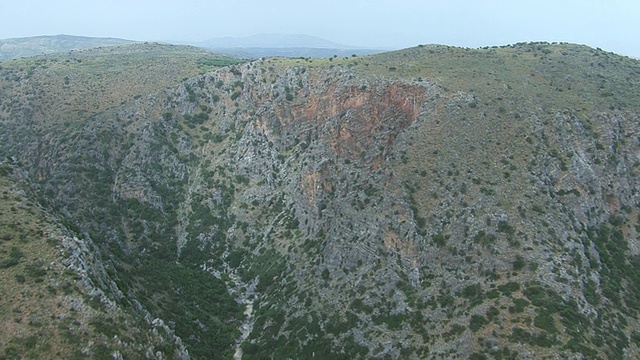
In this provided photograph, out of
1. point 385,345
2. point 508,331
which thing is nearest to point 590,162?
point 508,331

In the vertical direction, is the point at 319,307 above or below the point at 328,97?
below

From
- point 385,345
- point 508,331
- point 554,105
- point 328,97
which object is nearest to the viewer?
→ point 508,331

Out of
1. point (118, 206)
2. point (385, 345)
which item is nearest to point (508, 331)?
point (385, 345)

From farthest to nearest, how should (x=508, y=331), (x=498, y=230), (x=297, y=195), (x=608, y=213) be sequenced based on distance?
(x=297, y=195)
(x=608, y=213)
(x=498, y=230)
(x=508, y=331)

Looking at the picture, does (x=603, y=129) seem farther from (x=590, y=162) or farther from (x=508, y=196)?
(x=508, y=196)

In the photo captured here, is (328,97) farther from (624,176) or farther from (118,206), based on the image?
(624,176)

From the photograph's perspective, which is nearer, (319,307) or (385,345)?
(385,345)

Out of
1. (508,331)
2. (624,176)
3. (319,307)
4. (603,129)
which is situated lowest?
(319,307)
